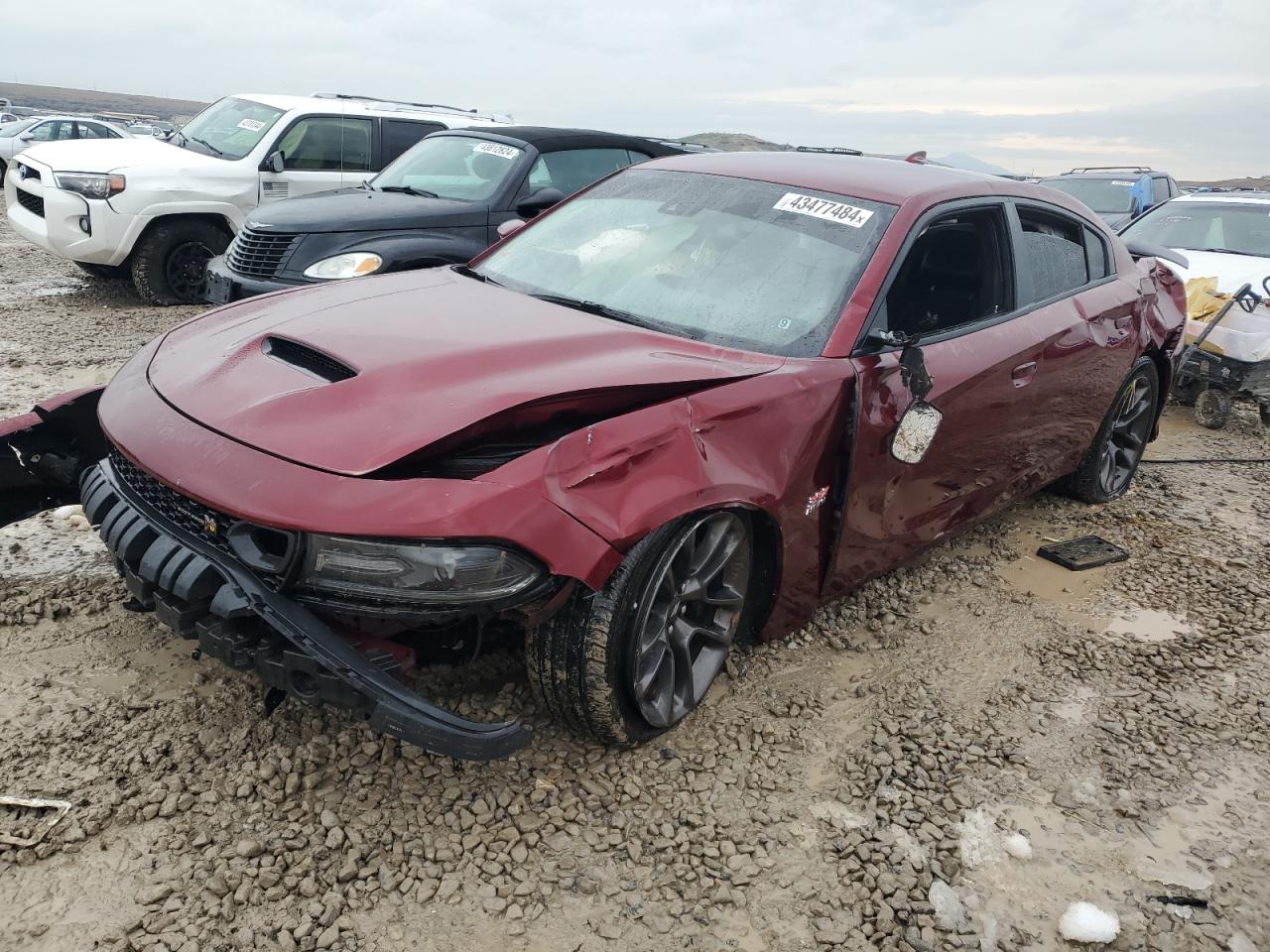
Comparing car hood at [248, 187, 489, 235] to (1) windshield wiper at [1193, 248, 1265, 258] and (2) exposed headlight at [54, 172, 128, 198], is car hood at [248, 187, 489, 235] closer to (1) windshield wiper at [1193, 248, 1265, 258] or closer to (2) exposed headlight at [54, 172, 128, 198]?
(2) exposed headlight at [54, 172, 128, 198]

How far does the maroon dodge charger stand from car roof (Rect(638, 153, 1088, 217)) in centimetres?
2

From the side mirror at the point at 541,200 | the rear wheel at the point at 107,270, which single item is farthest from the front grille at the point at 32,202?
the side mirror at the point at 541,200

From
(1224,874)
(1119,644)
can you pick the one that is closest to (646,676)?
(1224,874)

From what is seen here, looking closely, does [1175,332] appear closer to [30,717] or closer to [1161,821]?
[1161,821]

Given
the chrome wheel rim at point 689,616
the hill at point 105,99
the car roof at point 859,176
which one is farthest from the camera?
the hill at point 105,99

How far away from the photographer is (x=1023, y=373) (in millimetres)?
3570

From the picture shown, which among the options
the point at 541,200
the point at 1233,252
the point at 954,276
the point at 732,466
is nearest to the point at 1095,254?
the point at 954,276

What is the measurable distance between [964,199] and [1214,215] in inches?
245

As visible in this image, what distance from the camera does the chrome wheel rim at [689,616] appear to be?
250 centimetres

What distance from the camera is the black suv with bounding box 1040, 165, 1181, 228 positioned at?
474 inches

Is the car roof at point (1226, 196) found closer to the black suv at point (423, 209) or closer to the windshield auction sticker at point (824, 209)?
the black suv at point (423, 209)

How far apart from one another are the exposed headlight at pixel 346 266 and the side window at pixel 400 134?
297 centimetres

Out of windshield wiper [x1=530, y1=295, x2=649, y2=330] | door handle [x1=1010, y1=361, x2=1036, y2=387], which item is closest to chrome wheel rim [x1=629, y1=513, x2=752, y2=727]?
windshield wiper [x1=530, y1=295, x2=649, y2=330]

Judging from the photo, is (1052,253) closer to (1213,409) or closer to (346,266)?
(1213,409)
